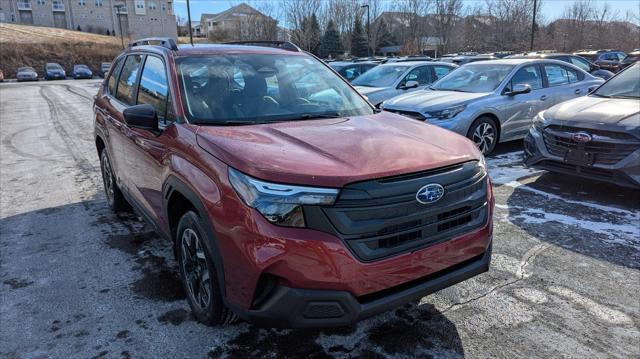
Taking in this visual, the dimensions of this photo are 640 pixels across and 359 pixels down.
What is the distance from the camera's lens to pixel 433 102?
7.76 meters

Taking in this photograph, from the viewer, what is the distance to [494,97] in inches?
308

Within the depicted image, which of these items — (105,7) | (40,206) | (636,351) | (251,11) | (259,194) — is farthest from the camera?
(105,7)

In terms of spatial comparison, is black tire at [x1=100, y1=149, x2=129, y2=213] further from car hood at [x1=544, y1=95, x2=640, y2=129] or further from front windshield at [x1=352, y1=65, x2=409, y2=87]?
front windshield at [x1=352, y1=65, x2=409, y2=87]

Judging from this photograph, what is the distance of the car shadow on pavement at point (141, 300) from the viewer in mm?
2867

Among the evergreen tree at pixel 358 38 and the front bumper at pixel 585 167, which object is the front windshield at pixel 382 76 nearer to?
the front bumper at pixel 585 167

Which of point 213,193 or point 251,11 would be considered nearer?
point 213,193

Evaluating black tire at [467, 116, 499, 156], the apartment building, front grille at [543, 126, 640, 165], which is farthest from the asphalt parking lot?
the apartment building

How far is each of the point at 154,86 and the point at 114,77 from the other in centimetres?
172

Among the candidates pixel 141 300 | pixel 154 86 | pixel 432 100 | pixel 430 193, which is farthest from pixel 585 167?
pixel 141 300

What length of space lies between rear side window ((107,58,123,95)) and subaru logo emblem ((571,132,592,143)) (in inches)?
205

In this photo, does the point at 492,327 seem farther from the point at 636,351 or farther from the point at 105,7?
the point at 105,7

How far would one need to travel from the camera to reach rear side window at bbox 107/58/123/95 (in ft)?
→ 16.6

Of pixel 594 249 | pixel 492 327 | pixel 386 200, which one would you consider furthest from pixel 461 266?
pixel 594 249

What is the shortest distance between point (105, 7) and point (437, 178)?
334 ft
